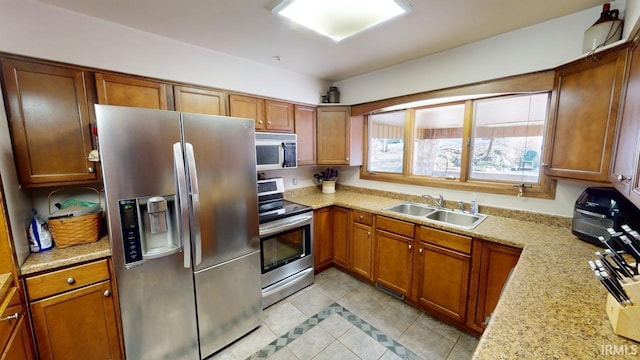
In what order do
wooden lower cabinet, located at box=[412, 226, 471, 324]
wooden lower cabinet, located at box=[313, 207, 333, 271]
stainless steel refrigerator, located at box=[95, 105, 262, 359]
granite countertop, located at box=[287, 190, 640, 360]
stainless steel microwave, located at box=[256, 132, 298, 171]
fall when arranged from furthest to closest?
wooden lower cabinet, located at box=[313, 207, 333, 271] → stainless steel microwave, located at box=[256, 132, 298, 171] → wooden lower cabinet, located at box=[412, 226, 471, 324] → stainless steel refrigerator, located at box=[95, 105, 262, 359] → granite countertop, located at box=[287, 190, 640, 360]

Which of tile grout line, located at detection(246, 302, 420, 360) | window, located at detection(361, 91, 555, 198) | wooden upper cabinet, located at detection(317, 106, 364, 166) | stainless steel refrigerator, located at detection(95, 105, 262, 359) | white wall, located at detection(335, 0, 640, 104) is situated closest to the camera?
stainless steel refrigerator, located at detection(95, 105, 262, 359)

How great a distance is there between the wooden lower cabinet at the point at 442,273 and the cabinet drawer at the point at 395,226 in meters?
0.12

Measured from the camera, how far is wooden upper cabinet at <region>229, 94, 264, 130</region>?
7.55 ft

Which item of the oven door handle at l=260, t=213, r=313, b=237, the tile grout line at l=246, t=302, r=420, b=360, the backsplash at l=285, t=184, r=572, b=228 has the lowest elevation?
the tile grout line at l=246, t=302, r=420, b=360

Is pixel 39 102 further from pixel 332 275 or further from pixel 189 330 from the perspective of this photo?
pixel 332 275

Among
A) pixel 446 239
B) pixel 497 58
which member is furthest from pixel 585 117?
pixel 446 239

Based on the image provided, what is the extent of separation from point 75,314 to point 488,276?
2.76 meters

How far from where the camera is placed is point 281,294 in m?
2.37

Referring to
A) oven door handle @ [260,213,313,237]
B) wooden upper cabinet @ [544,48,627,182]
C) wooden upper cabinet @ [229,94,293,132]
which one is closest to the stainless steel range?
oven door handle @ [260,213,313,237]

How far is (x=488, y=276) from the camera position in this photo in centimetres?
178

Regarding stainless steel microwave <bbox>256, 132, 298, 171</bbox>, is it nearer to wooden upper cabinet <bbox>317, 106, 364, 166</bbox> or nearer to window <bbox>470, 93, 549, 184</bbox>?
wooden upper cabinet <bbox>317, 106, 364, 166</bbox>

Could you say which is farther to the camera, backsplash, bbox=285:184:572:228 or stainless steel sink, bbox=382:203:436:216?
stainless steel sink, bbox=382:203:436:216

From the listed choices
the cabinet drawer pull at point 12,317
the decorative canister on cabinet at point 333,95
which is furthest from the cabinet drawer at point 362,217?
the cabinet drawer pull at point 12,317

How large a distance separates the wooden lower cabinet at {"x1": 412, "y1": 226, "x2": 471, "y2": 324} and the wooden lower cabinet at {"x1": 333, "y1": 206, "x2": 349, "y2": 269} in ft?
2.69
